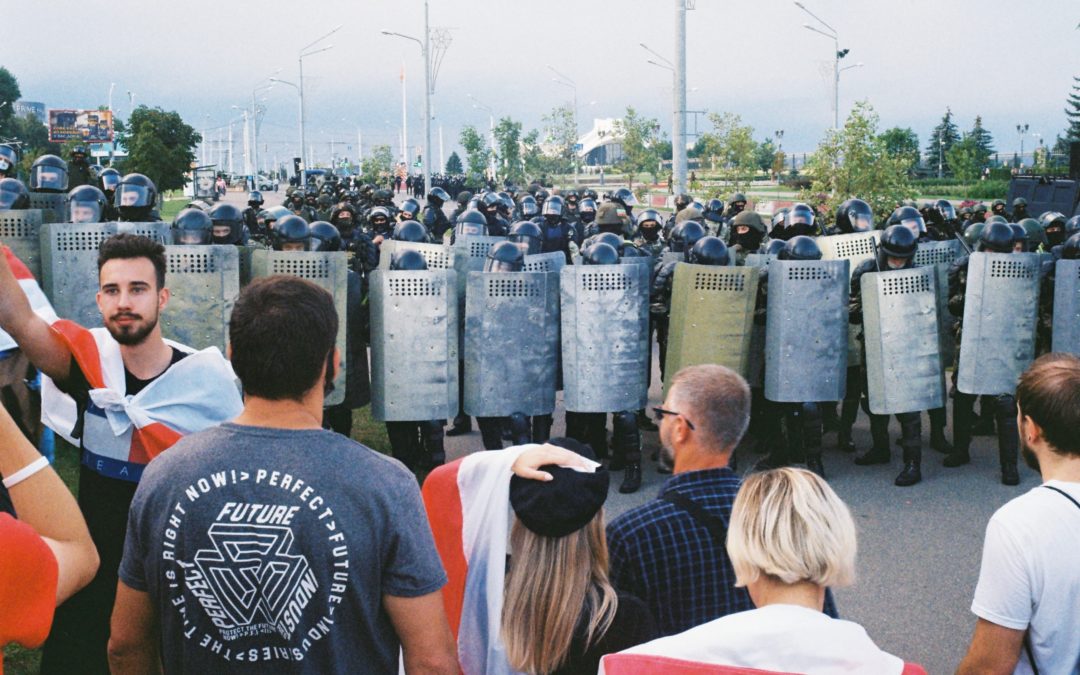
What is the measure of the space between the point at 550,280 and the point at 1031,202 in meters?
21.6

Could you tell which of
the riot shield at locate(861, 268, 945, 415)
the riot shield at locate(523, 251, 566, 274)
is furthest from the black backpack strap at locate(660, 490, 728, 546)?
the riot shield at locate(523, 251, 566, 274)

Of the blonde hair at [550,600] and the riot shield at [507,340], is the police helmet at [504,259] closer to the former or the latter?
the riot shield at [507,340]

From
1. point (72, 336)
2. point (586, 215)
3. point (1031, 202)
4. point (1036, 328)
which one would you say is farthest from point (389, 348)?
point (1031, 202)

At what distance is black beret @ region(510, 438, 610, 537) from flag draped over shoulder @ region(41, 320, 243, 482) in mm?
1358

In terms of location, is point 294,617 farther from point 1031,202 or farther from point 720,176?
point 720,176

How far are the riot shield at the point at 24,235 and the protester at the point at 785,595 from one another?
6.88 meters

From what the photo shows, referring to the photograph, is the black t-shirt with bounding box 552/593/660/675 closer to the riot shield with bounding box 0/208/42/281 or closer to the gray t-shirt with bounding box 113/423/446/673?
the gray t-shirt with bounding box 113/423/446/673

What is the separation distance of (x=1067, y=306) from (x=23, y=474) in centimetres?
819

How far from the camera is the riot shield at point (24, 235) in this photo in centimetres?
799

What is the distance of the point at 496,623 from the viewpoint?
2926 mm

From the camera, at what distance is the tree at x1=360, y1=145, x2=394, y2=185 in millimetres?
82275

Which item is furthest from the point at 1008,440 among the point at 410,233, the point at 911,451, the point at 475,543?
the point at 475,543

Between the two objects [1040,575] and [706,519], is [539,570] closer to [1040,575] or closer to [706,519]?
[706,519]

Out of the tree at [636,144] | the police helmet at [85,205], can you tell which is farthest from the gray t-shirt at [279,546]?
the tree at [636,144]
